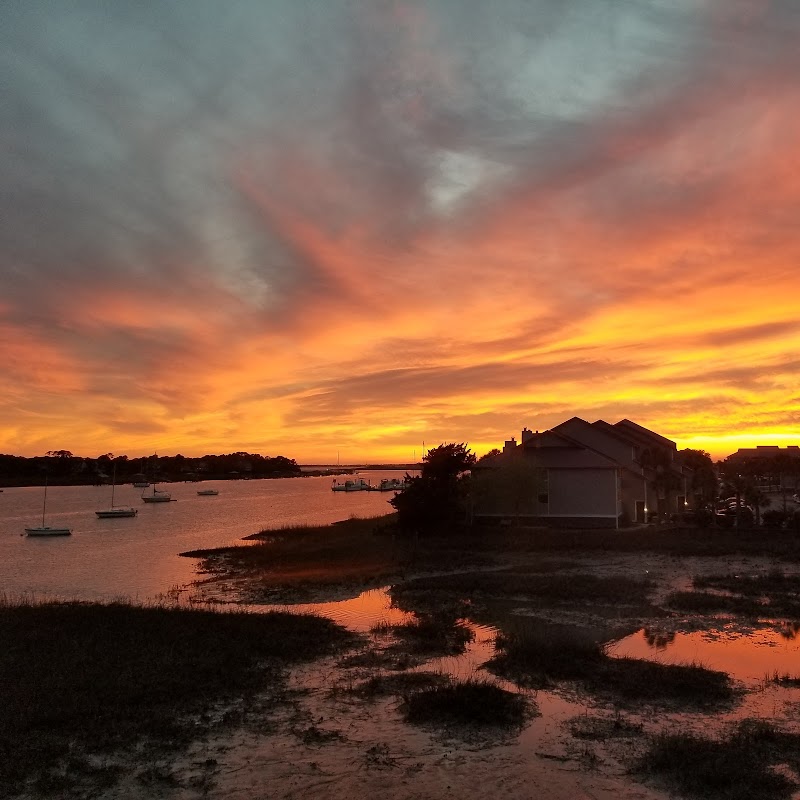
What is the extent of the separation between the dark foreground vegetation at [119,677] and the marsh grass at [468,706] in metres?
3.25

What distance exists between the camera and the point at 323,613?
26500mm

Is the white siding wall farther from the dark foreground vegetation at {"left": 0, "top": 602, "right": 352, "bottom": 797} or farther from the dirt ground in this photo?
the dirt ground

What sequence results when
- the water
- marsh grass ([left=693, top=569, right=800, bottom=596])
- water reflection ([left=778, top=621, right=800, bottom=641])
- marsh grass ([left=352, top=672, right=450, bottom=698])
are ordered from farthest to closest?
the water
marsh grass ([left=693, top=569, right=800, bottom=596])
water reflection ([left=778, top=621, right=800, bottom=641])
marsh grass ([left=352, top=672, right=450, bottom=698])

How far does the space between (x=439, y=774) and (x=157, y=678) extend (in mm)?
7936

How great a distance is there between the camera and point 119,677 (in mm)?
15883

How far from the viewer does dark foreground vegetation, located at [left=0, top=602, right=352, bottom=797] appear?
1162 centimetres

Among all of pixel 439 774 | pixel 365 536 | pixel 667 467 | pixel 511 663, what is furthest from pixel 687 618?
pixel 667 467

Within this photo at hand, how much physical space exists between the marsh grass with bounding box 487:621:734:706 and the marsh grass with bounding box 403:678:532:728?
5.69 ft

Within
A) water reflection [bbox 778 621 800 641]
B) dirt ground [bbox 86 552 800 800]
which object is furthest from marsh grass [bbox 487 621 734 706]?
water reflection [bbox 778 621 800 641]

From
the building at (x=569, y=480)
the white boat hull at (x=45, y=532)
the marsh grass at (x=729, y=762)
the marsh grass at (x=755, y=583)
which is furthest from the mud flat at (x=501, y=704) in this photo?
the white boat hull at (x=45, y=532)

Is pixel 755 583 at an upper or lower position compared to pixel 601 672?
upper

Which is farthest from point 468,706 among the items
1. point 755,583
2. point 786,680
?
point 755,583

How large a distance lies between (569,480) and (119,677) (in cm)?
4559

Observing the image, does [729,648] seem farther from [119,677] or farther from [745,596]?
[119,677]
